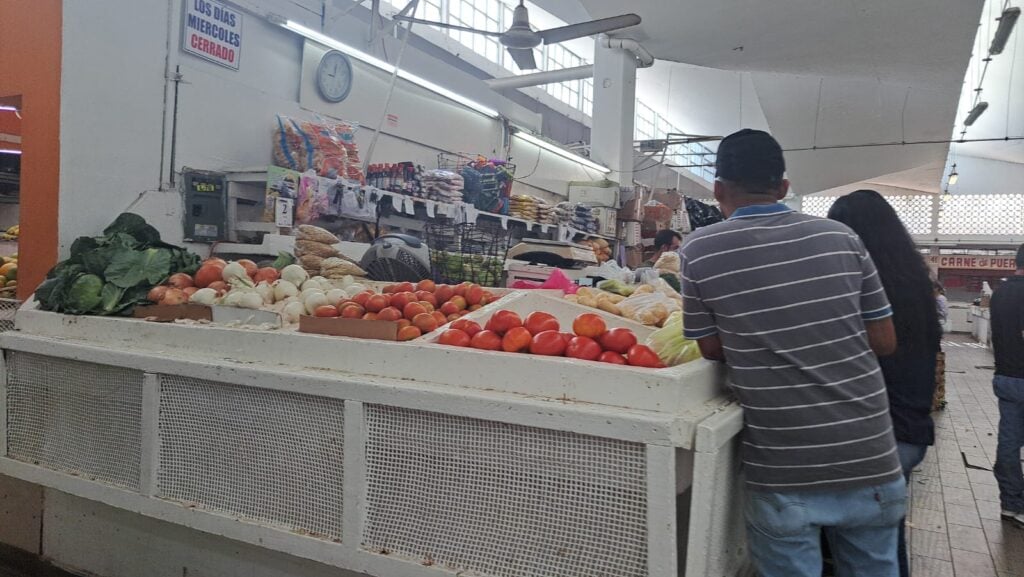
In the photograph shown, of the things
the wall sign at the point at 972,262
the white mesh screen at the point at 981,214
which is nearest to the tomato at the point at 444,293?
the wall sign at the point at 972,262

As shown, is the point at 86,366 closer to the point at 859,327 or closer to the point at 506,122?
the point at 859,327

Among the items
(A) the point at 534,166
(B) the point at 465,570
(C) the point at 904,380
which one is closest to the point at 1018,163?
(A) the point at 534,166

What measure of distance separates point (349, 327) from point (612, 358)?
2.85 ft

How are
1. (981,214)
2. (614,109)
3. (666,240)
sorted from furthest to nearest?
(981,214) < (614,109) < (666,240)

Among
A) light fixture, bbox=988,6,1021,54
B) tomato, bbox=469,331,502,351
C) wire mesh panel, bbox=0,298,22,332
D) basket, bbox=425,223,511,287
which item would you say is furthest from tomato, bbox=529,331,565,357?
light fixture, bbox=988,6,1021,54

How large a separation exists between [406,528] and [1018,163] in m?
29.1

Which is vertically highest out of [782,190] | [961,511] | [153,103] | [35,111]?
[153,103]

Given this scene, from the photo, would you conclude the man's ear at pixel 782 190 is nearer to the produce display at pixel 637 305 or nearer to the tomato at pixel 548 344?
the tomato at pixel 548 344

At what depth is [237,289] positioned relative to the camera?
2.63 m

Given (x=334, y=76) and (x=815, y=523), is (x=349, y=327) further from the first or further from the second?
(x=334, y=76)

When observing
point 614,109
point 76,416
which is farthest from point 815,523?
point 614,109

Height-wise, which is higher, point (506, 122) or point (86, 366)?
point (506, 122)

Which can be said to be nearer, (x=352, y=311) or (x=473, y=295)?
(x=352, y=311)

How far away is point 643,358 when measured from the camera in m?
1.76
